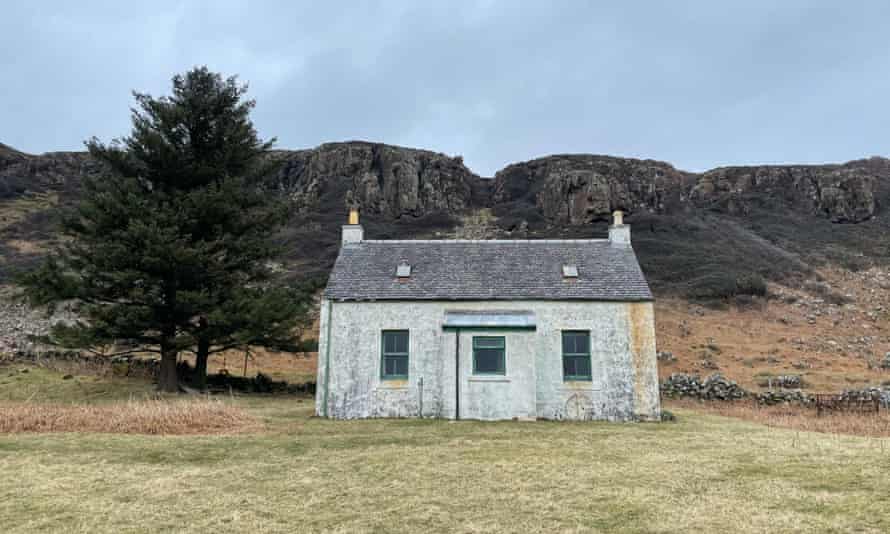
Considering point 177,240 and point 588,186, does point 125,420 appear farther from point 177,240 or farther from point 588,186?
point 588,186

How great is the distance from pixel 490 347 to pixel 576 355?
2683 millimetres

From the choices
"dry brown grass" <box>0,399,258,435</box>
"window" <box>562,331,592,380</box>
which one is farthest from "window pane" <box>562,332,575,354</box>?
"dry brown grass" <box>0,399,258,435</box>

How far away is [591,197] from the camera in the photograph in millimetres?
73188

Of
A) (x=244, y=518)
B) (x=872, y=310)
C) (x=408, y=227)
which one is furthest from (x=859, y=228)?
(x=244, y=518)

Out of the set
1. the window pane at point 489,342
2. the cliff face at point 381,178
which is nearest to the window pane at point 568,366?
the window pane at point 489,342

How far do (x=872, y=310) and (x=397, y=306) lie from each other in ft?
151

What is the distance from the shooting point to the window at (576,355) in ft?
58.9

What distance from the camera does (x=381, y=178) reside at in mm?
82625

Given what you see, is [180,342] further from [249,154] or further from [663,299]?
[663,299]

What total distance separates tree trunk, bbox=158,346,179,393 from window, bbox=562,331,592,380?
1457cm

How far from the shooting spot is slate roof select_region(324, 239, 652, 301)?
61.0 ft

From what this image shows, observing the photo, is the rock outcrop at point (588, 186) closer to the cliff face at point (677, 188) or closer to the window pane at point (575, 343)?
the cliff face at point (677, 188)

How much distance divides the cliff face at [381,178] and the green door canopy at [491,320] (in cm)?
5995

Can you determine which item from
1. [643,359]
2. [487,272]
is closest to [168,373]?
[487,272]
